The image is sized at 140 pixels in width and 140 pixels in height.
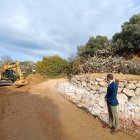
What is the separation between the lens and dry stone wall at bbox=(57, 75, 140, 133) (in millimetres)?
11938

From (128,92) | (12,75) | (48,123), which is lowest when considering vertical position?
(48,123)

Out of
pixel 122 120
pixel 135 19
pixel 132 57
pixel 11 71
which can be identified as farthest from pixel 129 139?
pixel 135 19

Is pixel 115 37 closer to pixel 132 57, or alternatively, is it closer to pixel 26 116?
pixel 132 57

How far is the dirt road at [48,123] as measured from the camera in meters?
10.1

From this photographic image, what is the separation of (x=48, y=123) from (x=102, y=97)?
7362 mm

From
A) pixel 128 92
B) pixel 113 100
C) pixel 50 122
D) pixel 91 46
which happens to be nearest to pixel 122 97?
pixel 128 92

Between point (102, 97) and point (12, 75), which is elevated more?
point (12, 75)

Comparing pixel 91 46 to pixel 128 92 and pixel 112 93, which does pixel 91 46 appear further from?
pixel 112 93

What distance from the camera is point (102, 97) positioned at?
60.8 feet

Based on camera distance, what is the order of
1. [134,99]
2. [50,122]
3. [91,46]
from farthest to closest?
1. [91,46]
2. [134,99]
3. [50,122]

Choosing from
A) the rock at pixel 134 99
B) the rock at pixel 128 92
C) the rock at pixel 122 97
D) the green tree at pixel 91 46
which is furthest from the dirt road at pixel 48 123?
the green tree at pixel 91 46

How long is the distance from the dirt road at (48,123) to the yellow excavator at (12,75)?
29.1ft

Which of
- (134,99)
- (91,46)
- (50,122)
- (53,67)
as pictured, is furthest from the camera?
(53,67)

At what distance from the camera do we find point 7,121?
39.3 feet
